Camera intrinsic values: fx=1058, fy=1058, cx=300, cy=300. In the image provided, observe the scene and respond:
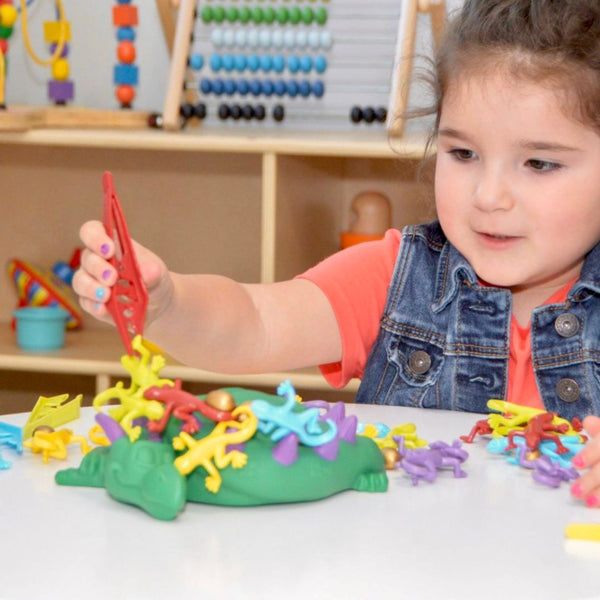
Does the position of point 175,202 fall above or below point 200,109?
below

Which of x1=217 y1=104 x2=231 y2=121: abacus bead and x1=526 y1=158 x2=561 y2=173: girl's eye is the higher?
x1=526 y1=158 x2=561 y2=173: girl's eye

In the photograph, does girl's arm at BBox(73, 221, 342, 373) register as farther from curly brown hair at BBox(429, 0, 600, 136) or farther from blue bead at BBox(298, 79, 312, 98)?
blue bead at BBox(298, 79, 312, 98)

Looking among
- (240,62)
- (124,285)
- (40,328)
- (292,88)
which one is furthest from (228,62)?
(124,285)

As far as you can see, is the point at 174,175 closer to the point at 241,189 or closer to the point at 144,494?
the point at 241,189

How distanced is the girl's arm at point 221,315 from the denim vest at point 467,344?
0.21 ft

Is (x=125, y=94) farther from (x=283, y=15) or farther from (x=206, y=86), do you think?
(x=283, y=15)

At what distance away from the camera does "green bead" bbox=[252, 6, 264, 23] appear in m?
1.88

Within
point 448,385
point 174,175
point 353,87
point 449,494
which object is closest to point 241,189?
point 174,175

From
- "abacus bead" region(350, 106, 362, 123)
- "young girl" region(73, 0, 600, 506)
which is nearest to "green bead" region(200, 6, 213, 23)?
"abacus bead" region(350, 106, 362, 123)

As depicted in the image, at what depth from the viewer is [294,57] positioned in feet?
6.11

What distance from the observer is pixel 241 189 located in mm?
2021

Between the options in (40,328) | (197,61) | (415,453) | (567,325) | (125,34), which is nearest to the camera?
(415,453)

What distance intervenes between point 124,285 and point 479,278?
45 cm

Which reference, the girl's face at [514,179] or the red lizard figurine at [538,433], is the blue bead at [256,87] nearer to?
the girl's face at [514,179]
